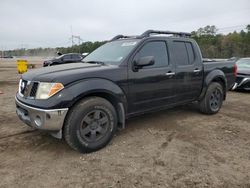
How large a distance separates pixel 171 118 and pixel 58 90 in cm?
298

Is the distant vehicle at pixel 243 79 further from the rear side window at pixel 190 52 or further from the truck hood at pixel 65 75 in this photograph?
the truck hood at pixel 65 75

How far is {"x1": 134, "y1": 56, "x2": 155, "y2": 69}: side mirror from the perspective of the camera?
390 cm

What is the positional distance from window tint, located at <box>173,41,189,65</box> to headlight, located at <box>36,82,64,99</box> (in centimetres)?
256

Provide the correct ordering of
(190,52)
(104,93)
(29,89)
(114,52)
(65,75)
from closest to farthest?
1. (65,75)
2. (29,89)
3. (104,93)
4. (114,52)
5. (190,52)

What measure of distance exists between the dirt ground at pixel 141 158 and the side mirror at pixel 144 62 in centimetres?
129

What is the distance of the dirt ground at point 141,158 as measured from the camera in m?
2.89

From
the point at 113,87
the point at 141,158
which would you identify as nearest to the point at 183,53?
the point at 113,87

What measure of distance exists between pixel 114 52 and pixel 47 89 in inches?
66.1

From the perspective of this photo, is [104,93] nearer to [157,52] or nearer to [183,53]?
[157,52]

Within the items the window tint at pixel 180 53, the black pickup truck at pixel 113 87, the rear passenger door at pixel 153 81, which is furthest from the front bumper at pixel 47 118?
the window tint at pixel 180 53

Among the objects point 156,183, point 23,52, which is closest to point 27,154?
point 156,183

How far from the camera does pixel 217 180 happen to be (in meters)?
2.89

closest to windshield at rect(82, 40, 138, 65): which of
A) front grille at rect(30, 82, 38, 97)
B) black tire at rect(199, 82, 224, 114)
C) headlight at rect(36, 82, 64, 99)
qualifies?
headlight at rect(36, 82, 64, 99)

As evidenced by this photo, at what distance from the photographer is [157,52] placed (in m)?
4.56
